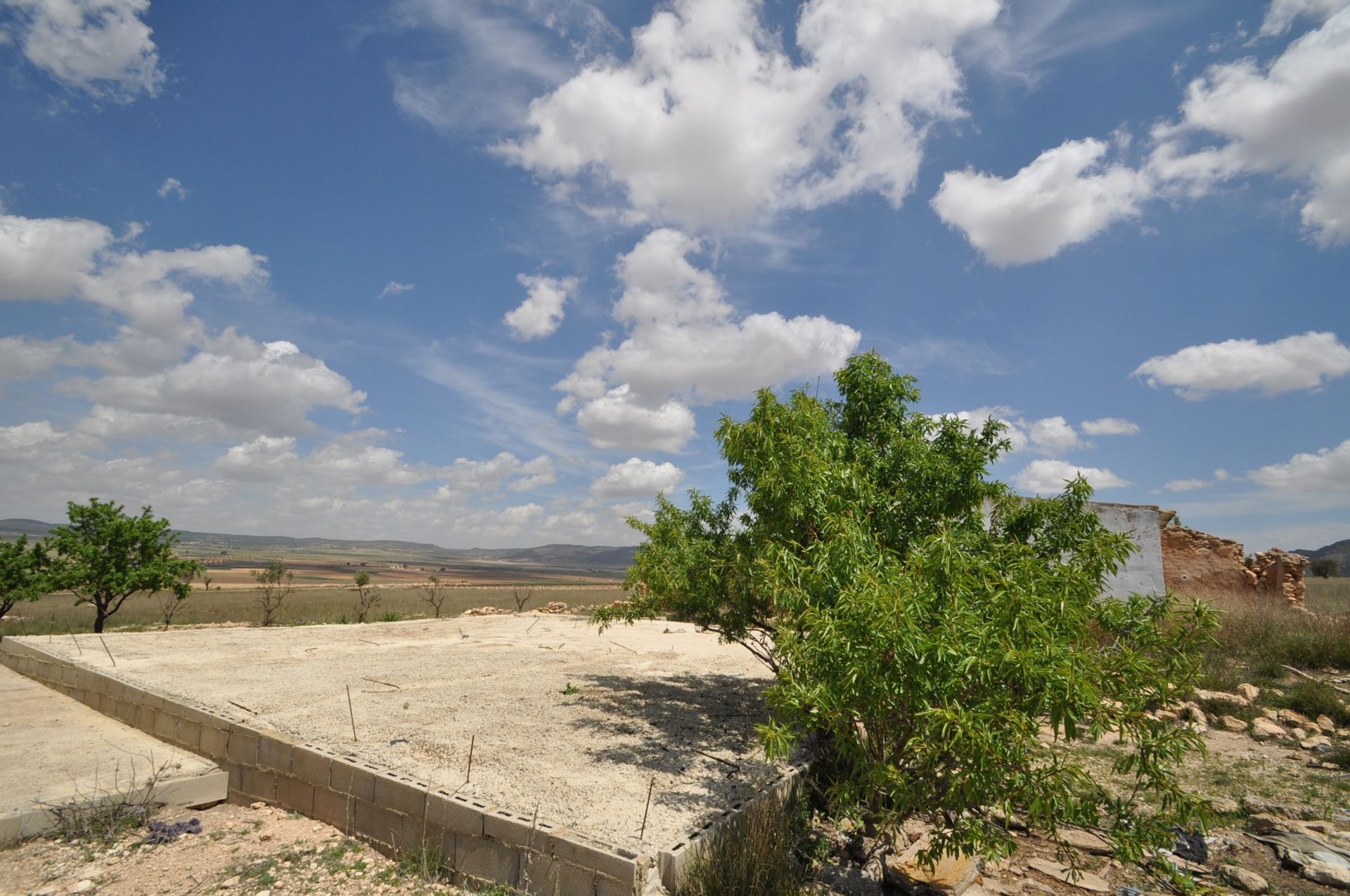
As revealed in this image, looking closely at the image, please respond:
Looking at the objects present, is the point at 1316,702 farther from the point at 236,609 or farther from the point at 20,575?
the point at 236,609

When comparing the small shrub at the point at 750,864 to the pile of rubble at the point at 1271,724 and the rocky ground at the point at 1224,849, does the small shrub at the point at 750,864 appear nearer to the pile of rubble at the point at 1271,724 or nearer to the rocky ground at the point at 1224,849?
the rocky ground at the point at 1224,849

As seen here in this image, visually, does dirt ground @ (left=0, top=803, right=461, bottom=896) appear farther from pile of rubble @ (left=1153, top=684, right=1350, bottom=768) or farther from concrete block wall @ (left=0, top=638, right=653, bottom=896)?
pile of rubble @ (left=1153, top=684, right=1350, bottom=768)

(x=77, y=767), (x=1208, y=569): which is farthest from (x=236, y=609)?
(x=1208, y=569)

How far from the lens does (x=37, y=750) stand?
319 inches

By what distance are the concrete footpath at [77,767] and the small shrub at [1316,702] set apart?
683 inches

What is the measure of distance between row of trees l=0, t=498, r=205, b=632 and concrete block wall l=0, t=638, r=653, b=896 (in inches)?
312

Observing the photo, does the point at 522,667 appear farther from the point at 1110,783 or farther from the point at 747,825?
the point at 1110,783

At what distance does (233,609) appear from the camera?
100ft

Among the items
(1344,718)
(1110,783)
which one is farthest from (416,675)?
(1344,718)

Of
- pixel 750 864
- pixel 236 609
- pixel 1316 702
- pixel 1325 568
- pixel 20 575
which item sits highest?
pixel 1325 568

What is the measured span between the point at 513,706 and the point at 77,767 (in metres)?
4.93

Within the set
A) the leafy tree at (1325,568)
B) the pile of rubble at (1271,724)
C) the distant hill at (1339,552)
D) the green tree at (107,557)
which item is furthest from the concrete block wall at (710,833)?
the distant hill at (1339,552)

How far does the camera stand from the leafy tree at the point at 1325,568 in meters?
49.5

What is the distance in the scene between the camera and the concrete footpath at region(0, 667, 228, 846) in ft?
21.3
